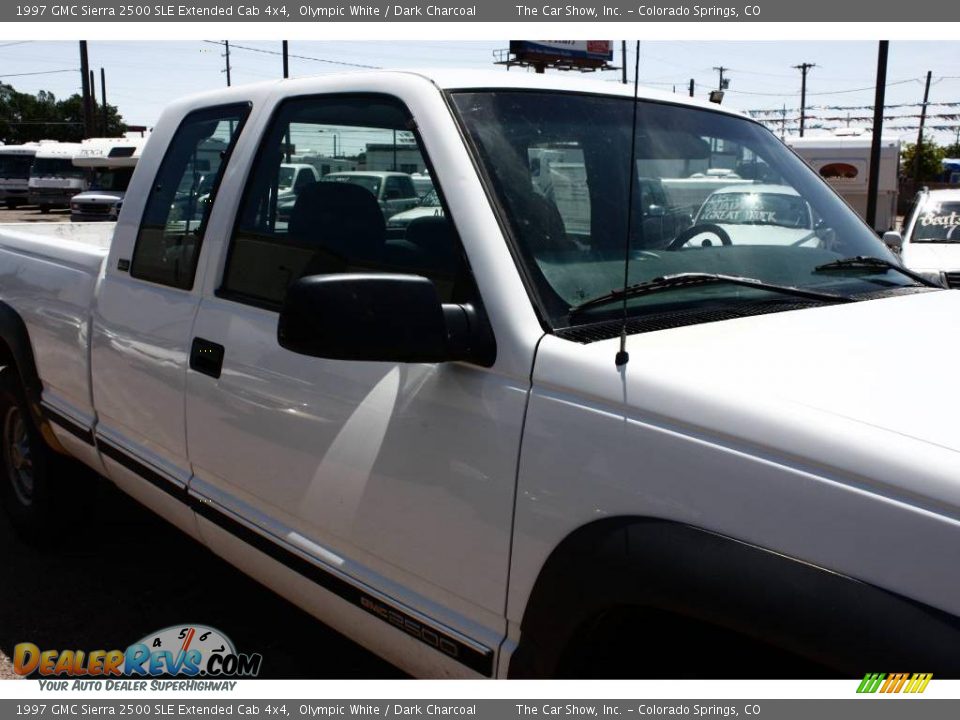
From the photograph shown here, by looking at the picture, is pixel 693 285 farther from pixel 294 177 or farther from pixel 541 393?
pixel 294 177

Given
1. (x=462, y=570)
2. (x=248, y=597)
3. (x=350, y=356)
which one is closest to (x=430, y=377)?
(x=350, y=356)

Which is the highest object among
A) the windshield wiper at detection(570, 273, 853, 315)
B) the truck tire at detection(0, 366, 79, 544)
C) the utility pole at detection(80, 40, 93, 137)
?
the utility pole at detection(80, 40, 93, 137)

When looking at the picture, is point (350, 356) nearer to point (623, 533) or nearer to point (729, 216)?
point (623, 533)

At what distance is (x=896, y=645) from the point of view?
57.1 inches

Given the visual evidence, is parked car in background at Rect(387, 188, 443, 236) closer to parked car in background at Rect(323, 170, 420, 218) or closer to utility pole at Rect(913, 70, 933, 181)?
Answer: parked car in background at Rect(323, 170, 420, 218)

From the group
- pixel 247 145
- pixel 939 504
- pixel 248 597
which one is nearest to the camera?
pixel 939 504

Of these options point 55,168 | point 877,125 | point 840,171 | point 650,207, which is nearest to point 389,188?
point 650,207

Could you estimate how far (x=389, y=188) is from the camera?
8.70 ft

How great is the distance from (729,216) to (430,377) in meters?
1.08

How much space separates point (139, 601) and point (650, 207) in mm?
2731

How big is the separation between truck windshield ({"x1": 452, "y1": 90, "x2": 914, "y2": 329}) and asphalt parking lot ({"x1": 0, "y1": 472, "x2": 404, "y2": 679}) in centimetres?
170

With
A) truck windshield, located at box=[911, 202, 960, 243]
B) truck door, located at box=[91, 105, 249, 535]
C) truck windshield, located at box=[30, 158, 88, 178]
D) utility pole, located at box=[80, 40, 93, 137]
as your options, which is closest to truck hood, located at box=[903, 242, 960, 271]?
truck windshield, located at box=[911, 202, 960, 243]

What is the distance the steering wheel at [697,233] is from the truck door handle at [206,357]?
1317mm

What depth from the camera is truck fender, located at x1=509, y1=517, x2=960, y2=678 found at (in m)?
1.45
